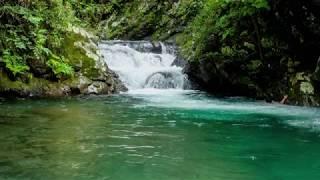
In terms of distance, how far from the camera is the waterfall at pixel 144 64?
23828mm

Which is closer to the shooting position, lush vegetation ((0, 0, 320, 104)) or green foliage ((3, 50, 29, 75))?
lush vegetation ((0, 0, 320, 104))

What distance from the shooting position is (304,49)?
710 inches

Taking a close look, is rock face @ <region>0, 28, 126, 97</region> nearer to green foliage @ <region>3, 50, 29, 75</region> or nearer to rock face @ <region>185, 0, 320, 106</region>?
green foliage @ <region>3, 50, 29, 75</region>

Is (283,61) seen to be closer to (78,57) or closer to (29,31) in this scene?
(78,57)

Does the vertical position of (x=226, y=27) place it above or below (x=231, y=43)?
above

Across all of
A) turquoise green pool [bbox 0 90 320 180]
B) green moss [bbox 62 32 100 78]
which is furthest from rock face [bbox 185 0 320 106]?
green moss [bbox 62 32 100 78]

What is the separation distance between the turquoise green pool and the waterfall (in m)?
7.45

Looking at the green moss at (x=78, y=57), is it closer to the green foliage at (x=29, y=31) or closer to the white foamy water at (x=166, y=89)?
the green foliage at (x=29, y=31)

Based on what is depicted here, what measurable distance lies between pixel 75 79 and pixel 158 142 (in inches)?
439

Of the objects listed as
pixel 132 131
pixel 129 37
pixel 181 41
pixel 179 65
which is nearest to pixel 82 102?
pixel 132 131

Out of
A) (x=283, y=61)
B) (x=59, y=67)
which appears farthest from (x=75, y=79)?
(x=283, y=61)

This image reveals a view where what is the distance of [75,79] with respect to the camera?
2030cm

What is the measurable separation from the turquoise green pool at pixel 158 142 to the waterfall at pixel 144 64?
7.45m

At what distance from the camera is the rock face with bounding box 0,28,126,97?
18.6 metres
